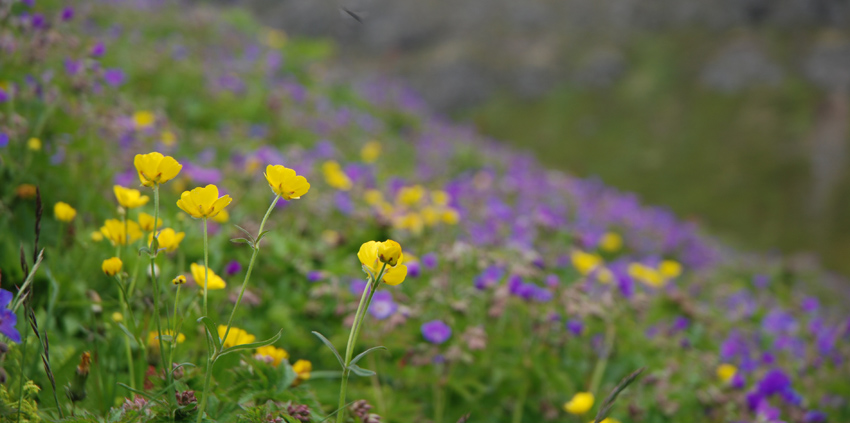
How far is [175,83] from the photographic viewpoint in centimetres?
545

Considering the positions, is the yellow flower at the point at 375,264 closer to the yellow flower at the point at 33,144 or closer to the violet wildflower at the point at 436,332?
the violet wildflower at the point at 436,332

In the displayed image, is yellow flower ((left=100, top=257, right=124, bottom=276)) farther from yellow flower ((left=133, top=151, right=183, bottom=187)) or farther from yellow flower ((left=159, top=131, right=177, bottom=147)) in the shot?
yellow flower ((left=159, top=131, right=177, bottom=147))

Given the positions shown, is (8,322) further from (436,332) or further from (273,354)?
(436,332)

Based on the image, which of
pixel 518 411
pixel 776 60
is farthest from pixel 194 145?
pixel 776 60

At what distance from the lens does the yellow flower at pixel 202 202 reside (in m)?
1.17

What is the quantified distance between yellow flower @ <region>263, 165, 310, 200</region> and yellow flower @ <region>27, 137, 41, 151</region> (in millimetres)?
1808

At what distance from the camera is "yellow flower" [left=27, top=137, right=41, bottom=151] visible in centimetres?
238

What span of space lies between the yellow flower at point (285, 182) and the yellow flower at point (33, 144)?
181 cm

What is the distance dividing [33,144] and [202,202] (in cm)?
177

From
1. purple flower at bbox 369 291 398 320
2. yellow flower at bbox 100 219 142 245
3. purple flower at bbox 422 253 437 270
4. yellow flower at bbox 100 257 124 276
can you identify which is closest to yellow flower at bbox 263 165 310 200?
yellow flower at bbox 100 257 124 276

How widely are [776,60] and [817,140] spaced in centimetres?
1333

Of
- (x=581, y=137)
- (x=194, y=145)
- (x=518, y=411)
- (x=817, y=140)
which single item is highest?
(x=518, y=411)

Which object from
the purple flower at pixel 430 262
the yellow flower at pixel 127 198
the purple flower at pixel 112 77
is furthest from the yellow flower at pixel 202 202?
the purple flower at pixel 112 77

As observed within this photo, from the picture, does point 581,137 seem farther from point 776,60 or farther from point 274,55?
point 274,55
